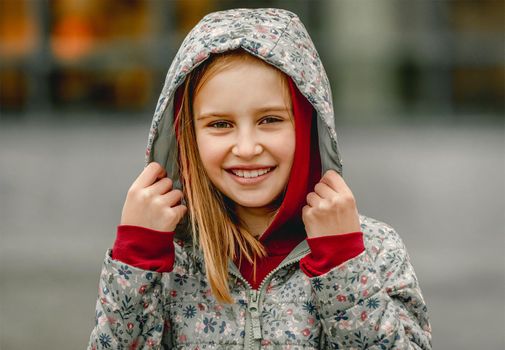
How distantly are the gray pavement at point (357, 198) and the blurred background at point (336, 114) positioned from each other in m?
0.01

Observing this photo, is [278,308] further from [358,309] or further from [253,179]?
[253,179]

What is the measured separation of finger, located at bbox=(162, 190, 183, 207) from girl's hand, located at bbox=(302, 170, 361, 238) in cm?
37

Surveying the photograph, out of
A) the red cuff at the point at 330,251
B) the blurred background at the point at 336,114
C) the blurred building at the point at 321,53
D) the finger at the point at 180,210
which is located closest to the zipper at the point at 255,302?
the red cuff at the point at 330,251

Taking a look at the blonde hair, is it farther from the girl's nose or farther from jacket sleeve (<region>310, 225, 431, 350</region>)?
jacket sleeve (<region>310, 225, 431, 350</region>)

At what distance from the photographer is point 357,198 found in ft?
24.3

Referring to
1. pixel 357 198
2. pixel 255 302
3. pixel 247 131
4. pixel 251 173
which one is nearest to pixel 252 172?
pixel 251 173

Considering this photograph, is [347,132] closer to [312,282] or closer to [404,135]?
[404,135]

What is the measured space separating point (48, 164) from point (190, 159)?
17.4 ft

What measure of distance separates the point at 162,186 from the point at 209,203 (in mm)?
149

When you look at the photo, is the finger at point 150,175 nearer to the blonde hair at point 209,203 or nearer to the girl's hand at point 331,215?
the blonde hair at point 209,203

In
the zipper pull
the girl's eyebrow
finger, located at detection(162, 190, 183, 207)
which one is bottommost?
the zipper pull

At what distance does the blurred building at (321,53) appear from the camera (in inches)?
327

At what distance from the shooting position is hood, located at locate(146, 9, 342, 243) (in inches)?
104

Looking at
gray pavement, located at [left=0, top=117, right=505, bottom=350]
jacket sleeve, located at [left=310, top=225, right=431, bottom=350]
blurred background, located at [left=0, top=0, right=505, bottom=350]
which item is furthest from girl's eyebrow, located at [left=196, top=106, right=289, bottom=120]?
blurred background, located at [left=0, top=0, right=505, bottom=350]
